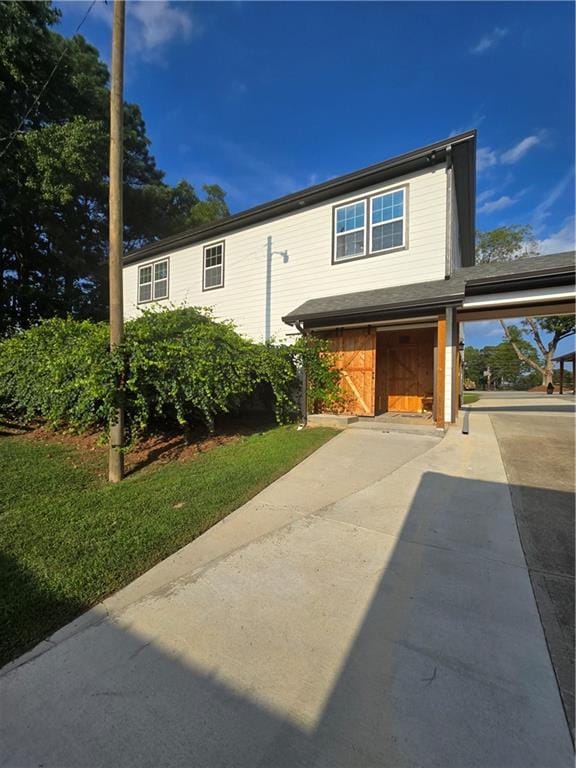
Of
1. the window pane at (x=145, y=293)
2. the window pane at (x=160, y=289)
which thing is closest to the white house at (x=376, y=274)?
the window pane at (x=160, y=289)

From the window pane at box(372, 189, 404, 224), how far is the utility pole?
252 inches

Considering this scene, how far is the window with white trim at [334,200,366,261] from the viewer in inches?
380

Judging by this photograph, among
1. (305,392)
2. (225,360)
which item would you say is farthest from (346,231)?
(225,360)

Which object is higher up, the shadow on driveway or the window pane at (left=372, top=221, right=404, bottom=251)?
the window pane at (left=372, top=221, right=404, bottom=251)

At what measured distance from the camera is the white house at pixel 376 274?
25.9 ft

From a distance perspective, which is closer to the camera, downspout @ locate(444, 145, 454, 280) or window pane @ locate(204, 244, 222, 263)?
downspout @ locate(444, 145, 454, 280)

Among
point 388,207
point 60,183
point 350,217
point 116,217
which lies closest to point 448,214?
point 388,207

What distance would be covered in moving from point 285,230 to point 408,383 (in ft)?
20.2

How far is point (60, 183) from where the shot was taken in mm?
14086

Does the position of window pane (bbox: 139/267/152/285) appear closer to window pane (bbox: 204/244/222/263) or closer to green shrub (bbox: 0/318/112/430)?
window pane (bbox: 204/244/222/263)

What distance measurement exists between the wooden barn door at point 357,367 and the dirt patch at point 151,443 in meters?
2.42

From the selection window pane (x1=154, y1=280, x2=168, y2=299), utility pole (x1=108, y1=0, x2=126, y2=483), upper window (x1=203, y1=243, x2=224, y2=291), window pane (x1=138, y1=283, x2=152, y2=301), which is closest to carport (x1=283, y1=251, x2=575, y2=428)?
upper window (x1=203, y1=243, x2=224, y2=291)

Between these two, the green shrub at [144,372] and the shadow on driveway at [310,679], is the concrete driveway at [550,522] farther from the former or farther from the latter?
the green shrub at [144,372]

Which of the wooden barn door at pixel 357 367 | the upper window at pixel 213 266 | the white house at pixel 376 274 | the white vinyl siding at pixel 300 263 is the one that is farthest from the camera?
the upper window at pixel 213 266
